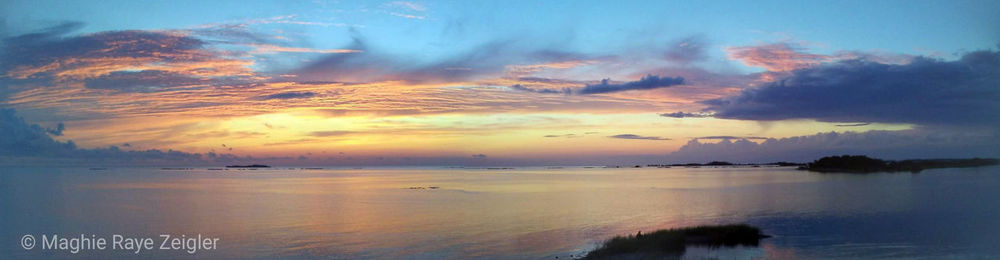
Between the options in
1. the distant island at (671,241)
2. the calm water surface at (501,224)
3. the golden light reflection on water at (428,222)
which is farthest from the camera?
the golden light reflection on water at (428,222)

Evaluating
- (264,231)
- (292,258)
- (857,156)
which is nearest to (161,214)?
(264,231)

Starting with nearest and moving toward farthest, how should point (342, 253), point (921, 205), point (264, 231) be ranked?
point (342, 253)
point (264, 231)
point (921, 205)

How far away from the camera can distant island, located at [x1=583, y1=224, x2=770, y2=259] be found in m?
28.5

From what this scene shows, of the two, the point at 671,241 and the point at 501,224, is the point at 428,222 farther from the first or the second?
the point at 671,241

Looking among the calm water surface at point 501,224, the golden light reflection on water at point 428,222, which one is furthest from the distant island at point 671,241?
the golden light reflection on water at point 428,222

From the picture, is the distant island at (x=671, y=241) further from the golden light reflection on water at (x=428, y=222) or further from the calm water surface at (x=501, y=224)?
the golden light reflection on water at (x=428, y=222)

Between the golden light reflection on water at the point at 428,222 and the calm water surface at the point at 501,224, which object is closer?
the calm water surface at the point at 501,224

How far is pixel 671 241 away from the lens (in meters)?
31.3

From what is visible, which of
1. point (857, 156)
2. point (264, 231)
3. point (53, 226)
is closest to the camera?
point (264, 231)

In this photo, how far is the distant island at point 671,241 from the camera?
93.6ft

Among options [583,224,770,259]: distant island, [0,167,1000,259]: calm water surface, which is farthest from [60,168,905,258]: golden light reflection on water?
[583,224,770,259]: distant island

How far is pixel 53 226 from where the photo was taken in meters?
46.0

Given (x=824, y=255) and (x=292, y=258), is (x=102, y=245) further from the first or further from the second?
(x=824, y=255)

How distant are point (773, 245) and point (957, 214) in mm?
27583
